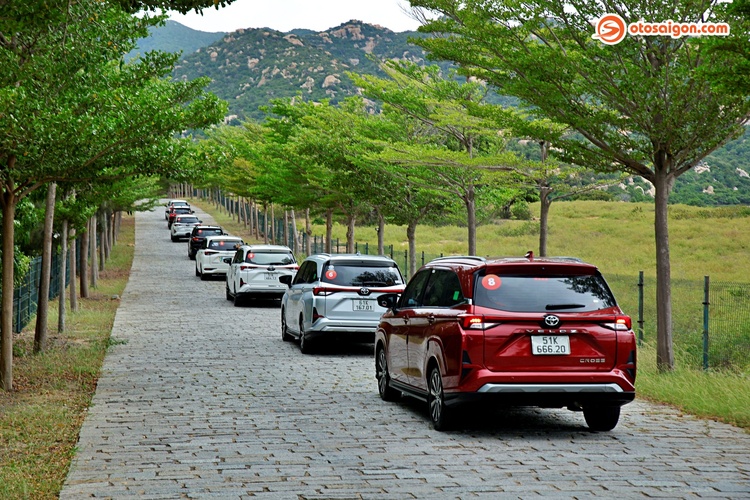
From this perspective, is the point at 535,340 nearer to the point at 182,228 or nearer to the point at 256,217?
the point at 182,228

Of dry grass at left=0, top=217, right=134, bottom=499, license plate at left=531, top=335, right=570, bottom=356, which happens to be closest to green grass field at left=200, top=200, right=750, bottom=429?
license plate at left=531, top=335, right=570, bottom=356

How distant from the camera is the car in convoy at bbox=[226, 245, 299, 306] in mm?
26953

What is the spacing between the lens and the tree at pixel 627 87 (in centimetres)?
1317

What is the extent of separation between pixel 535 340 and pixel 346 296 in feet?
26.3

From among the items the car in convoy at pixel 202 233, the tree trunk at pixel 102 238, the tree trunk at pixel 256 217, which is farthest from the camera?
the tree trunk at pixel 256 217

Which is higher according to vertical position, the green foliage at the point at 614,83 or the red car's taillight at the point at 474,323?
the green foliage at the point at 614,83

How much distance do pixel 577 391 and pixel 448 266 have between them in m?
1.95

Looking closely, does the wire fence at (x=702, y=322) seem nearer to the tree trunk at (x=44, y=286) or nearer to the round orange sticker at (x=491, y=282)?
the round orange sticker at (x=491, y=282)

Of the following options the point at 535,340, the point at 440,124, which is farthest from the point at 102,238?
the point at 535,340

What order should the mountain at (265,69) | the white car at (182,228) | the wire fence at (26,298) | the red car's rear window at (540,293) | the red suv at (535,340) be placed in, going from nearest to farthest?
the red suv at (535,340) → the red car's rear window at (540,293) → the wire fence at (26,298) → the white car at (182,228) → the mountain at (265,69)

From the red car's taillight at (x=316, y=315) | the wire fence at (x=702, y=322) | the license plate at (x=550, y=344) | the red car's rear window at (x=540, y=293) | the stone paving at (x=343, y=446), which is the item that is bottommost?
the wire fence at (x=702, y=322)

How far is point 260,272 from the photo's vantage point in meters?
27.0

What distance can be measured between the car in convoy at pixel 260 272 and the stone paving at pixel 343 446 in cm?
1178

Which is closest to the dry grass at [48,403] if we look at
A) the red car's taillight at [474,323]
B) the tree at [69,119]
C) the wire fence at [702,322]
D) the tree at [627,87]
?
the tree at [69,119]
